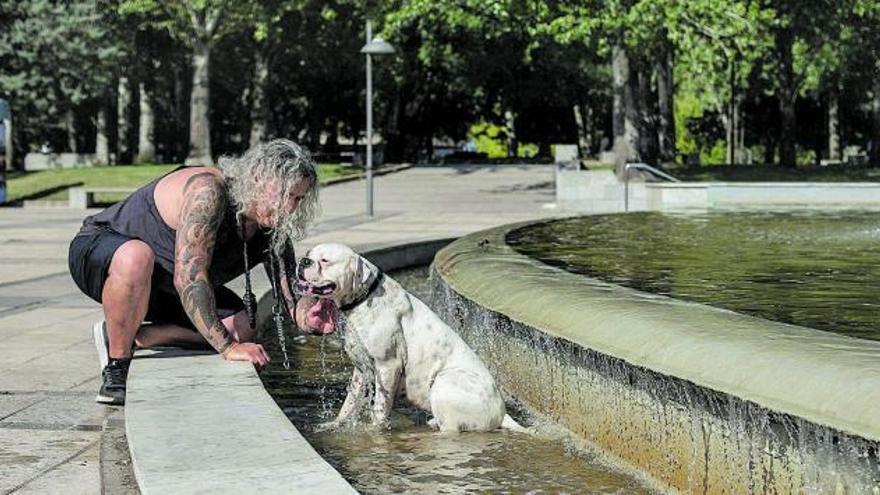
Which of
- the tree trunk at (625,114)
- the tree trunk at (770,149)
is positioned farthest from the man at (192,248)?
the tree trunk at (770,149)

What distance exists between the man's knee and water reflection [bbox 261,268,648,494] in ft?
3.47

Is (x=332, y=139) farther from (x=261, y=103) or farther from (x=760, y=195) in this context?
(x=760, y=195)

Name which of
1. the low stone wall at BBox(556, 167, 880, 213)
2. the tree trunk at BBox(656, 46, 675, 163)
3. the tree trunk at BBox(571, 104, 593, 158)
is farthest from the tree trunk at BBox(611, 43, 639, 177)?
the tree trunk at BBox(571, 104, 593, 158)

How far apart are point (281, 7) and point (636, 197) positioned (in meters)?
18.1

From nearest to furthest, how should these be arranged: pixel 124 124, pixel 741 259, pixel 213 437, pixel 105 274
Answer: pixel 213 437 < pixel 105 274 < pixel 741 259 < pixel 124 124

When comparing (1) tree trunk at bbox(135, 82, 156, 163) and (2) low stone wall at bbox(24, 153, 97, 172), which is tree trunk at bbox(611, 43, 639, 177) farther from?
(2) low stone wall at bbox(24, 153, 97, 172)

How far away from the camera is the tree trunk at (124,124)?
58.6 m

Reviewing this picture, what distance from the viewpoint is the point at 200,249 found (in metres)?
6.26

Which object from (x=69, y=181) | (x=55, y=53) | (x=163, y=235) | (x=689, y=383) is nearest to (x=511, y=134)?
(x=55, y=53)

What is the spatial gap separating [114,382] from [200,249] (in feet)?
2.87

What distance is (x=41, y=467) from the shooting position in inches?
218

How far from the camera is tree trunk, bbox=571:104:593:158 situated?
78.2 m

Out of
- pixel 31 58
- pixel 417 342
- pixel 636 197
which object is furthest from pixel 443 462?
pixel 31 58

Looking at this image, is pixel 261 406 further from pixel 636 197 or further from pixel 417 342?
pixel 636 197
